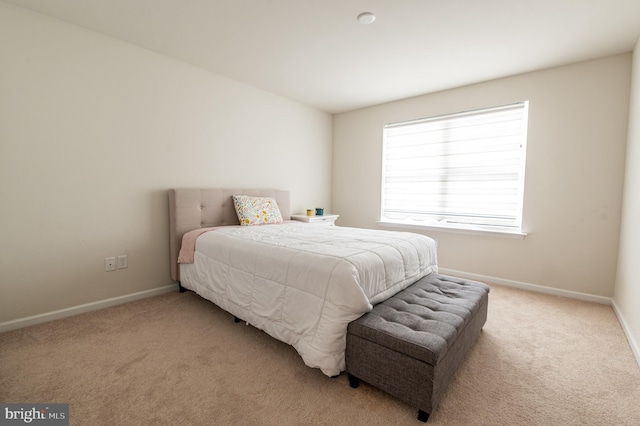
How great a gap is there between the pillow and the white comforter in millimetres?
510

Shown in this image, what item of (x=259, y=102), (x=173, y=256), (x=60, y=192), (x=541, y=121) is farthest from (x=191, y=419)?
(x=541, y=121)

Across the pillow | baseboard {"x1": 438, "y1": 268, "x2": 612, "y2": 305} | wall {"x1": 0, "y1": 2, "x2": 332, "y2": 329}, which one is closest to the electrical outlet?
wall {"x1": 0, "y1": 2, "x2": 332, "y2": 329}

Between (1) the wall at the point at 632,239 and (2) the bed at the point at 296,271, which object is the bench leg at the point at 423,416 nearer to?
(2) the bed at the point at 296,271

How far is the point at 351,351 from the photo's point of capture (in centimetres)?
149

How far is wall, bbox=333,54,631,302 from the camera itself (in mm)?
2656

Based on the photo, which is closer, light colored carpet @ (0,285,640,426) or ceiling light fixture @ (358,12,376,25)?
light colored carpet @ (0,285,640,426)

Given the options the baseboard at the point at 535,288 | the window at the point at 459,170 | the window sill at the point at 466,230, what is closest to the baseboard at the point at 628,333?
the baseboard at the point at 535,288

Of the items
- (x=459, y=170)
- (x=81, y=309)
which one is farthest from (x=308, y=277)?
(x=459, y=170)

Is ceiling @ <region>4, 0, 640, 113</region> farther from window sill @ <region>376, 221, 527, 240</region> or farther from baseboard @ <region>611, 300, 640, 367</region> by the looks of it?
baseboard @ <region>611, 300, 640, 367</region>

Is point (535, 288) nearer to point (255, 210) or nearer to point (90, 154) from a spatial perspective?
point (255, 210)

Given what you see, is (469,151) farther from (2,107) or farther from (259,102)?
(2,107)

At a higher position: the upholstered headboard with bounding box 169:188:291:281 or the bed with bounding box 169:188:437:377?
the upholstered headboard with bounding box 169:188:291:281

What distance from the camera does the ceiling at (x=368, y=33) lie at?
2.00 m

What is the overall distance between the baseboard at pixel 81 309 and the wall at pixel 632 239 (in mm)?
3796
